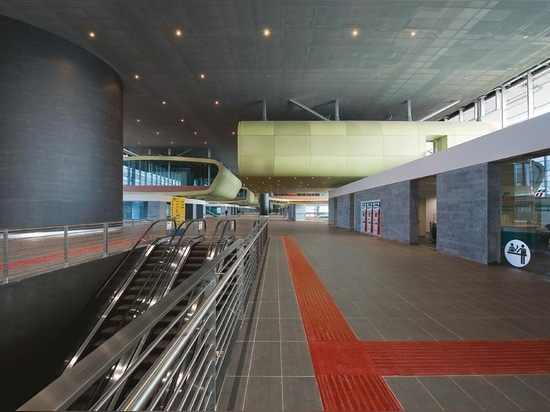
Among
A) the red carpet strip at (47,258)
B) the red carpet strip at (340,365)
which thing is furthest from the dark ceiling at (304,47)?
the red carpet strip at (340,365)

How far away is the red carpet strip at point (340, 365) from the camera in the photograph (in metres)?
2.27

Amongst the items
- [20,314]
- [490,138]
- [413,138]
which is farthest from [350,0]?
[20,314]

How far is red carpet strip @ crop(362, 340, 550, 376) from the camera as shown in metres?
2.71

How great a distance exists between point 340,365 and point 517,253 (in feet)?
24.0

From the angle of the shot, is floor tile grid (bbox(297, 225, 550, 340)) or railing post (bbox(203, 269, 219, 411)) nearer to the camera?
railing post (bbox(203, 269, 219, 411))

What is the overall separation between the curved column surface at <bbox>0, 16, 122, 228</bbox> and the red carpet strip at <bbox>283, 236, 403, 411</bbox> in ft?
42.5

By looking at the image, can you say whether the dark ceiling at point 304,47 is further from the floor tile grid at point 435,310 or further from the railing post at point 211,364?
the railing post at point 211,364

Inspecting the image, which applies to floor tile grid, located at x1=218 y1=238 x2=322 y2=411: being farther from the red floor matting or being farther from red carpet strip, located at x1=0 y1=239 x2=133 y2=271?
red carpet strip, located at x1=0 y1=239 x2=133 y2=271

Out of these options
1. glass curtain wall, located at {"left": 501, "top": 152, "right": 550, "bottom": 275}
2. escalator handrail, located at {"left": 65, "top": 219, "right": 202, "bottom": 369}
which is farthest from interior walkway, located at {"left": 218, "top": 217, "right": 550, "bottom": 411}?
escalator handrail, located at {"left": 65, "top": 219, "right": 202, "bottom": 369}

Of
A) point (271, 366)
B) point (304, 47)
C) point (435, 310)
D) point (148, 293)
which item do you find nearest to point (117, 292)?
point (148, 293)

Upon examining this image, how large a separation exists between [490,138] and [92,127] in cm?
1664

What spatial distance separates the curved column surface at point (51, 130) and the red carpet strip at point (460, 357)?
46.7ft

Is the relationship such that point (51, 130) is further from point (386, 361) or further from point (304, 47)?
point (386, 361)

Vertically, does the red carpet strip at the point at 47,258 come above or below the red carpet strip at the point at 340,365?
above
